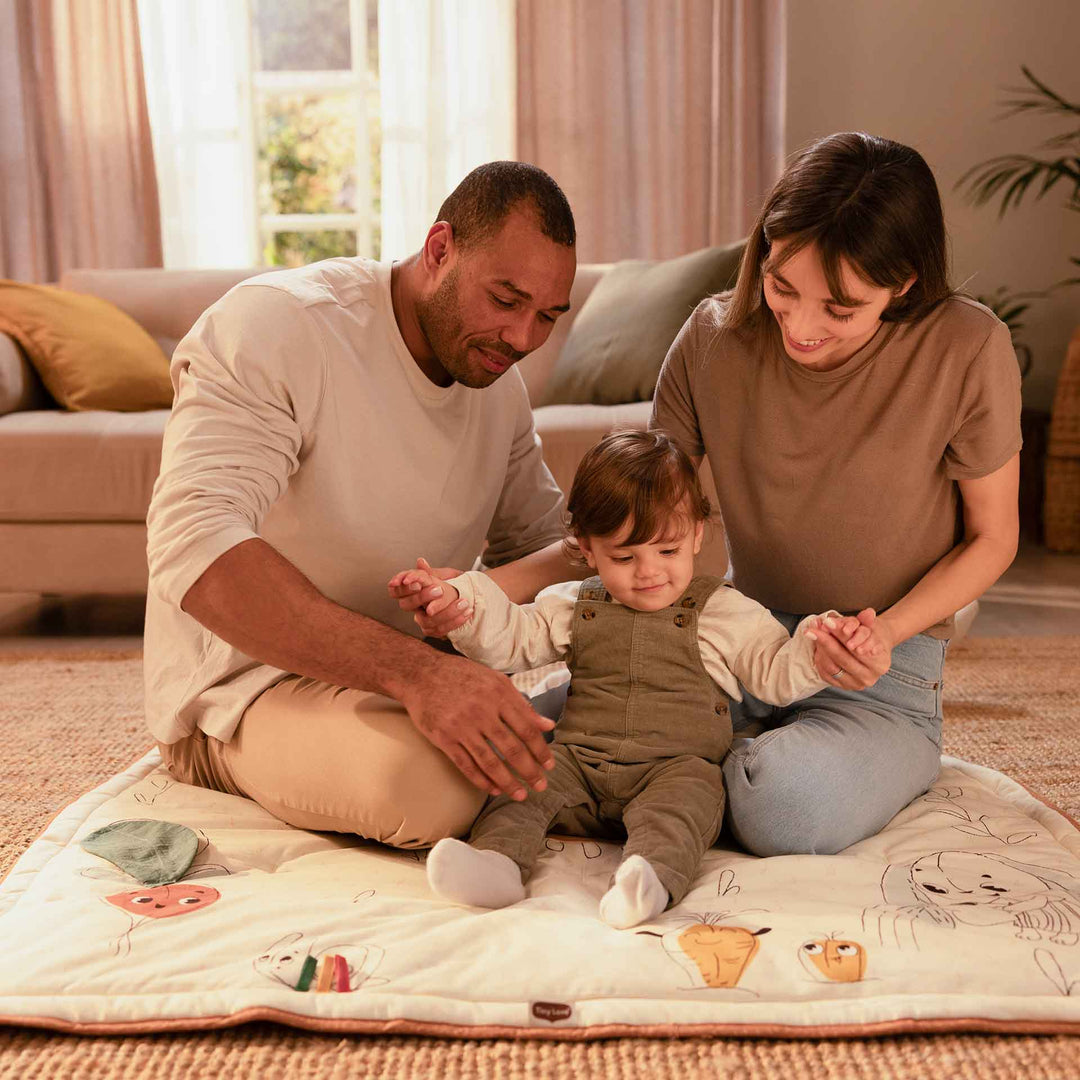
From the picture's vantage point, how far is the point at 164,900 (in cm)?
117

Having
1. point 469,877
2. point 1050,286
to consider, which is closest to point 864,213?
point 469,877

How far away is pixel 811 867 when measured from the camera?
1244 millimetres

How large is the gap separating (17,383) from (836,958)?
2.52 metres

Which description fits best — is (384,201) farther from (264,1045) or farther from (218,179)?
(264,1045)

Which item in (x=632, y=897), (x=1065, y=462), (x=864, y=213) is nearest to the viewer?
(x=632, y=897)

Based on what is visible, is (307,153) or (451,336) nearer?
(451,336)

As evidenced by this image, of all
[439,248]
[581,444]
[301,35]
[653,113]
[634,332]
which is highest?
[301,35]

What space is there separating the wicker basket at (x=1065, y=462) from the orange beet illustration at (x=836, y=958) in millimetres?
2883

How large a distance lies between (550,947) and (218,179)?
393 centimetres

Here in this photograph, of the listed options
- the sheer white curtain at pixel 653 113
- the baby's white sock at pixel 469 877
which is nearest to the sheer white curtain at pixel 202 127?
the sheer white curtain at pixel 653 113

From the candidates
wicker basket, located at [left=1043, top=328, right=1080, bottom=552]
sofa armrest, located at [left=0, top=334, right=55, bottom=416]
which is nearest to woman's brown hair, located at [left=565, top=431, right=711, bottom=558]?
sofa armrest, located at [left=0, top=334, right=55, bottom=416]

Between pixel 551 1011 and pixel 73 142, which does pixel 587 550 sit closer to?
Answer: pixel 551 1011

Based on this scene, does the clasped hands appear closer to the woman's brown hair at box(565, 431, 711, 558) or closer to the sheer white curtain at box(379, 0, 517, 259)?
the woman's brown hair at box(565, 431, 711, 558)

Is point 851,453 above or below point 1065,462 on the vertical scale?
above
